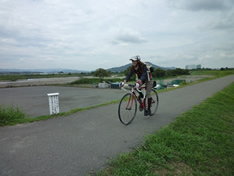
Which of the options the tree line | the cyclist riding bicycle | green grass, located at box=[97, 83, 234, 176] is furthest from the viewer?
the tree line

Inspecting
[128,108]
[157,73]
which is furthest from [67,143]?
[157,73]

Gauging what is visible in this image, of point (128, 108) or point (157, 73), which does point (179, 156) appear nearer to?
point (128, 108)

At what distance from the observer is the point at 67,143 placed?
3.23 meters

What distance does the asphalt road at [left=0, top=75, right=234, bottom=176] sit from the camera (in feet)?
7.86

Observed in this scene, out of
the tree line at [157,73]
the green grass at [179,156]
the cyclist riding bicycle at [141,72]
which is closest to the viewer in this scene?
the green grass at [179,156]

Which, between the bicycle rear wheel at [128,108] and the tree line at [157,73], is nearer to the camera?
the bicycle rear wheel at [128,108]

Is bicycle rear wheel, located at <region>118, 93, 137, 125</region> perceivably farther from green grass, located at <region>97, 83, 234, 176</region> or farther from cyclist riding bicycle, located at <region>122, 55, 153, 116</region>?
green grass, located at <region>97, 83, 234, 176</region>

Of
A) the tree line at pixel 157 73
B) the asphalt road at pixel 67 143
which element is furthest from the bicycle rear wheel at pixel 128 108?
the tree line at pixel 157 73

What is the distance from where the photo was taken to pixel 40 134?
3713 mm

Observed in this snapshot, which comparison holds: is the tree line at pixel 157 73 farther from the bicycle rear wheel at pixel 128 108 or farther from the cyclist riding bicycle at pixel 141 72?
the bicycle rear wheel at pixel 128 108

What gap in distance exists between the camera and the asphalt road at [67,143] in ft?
7.86

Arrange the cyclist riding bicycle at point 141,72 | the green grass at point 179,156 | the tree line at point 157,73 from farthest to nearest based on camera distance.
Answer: the tree line at point 157,73 → the cyclist riding bicycle at point 141,72 → the green grass at point 179,156

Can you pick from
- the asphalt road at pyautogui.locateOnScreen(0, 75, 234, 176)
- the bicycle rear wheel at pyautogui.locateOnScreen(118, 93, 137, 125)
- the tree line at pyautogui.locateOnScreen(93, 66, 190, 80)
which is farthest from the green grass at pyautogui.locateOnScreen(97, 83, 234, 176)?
the tree line at pyautogui.locateOnScreen(93, 66, 190, 80)

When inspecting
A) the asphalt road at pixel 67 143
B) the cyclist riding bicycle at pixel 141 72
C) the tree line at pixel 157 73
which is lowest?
the asphalt road at pixel 67 143
